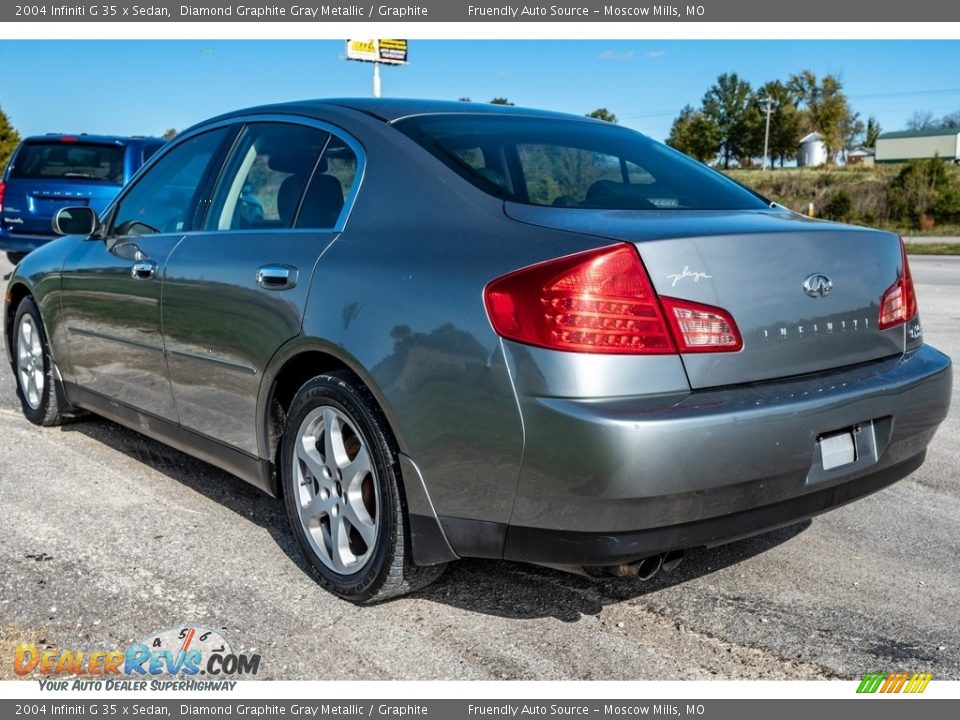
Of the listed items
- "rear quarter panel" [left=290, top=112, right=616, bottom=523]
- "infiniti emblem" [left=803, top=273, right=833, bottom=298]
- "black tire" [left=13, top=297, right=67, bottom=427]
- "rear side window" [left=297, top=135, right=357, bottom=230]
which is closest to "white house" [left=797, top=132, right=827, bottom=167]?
"black tire" [left=13, top=297, right=67, bottom=427]

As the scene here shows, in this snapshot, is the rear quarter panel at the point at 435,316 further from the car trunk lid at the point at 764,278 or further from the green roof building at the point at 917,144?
the green roof building at the point at 917,144

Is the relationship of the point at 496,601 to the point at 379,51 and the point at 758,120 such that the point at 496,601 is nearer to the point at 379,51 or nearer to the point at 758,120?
the point at 379,51

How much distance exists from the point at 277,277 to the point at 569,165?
108 cm

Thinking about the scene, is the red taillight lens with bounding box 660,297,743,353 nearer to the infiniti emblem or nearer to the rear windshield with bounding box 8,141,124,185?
the infiniti emblem

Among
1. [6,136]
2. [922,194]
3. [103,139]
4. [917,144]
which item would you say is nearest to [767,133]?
[917,144]

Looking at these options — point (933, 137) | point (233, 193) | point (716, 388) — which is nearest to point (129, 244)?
point (233, 193)

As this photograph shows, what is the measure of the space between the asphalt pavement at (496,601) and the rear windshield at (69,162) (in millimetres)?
8313

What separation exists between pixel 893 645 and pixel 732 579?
63 centimetres

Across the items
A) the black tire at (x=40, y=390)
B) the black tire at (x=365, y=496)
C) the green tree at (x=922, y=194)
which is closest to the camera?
the black tire at (x=365, y=496)

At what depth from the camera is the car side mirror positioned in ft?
16.5

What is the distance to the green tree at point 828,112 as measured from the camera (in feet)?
242

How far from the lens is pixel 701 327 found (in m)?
2.72

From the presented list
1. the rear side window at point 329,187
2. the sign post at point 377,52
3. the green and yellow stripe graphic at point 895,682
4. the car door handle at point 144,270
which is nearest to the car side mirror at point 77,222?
the car door handle at point 144,270
